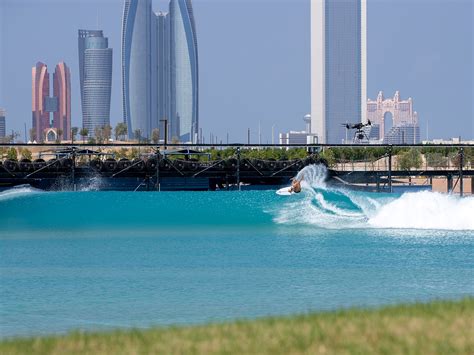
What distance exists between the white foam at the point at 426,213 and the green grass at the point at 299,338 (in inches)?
601

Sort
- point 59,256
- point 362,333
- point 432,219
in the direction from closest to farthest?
point 362,333, point 59,256, point 432,219

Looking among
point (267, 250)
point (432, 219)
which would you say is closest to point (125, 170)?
point (432, 219)

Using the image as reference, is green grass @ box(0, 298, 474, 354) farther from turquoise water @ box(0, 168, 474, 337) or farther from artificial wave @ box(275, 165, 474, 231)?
artificial wave @ box(275, 165, 474, 231)

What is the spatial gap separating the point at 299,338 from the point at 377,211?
63.2 ft

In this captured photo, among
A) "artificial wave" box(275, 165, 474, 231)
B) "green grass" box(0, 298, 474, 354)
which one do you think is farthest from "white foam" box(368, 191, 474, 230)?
"green grass" box(0, 298, 474, 354)

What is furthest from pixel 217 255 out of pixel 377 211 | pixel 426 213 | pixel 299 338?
pixel 377 211

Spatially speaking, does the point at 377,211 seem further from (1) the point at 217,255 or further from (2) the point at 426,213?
(1) the point at 217,255

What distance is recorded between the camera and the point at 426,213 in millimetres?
24828

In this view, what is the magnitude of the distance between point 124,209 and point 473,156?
153ft

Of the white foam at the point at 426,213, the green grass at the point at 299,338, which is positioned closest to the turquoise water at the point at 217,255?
the white foam at the point at 426,213

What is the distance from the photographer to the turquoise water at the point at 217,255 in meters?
11.2

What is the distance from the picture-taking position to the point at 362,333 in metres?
7.82

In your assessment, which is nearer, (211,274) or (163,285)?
(163,285)

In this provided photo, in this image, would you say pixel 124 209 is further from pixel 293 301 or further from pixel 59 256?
pixel 293 301
